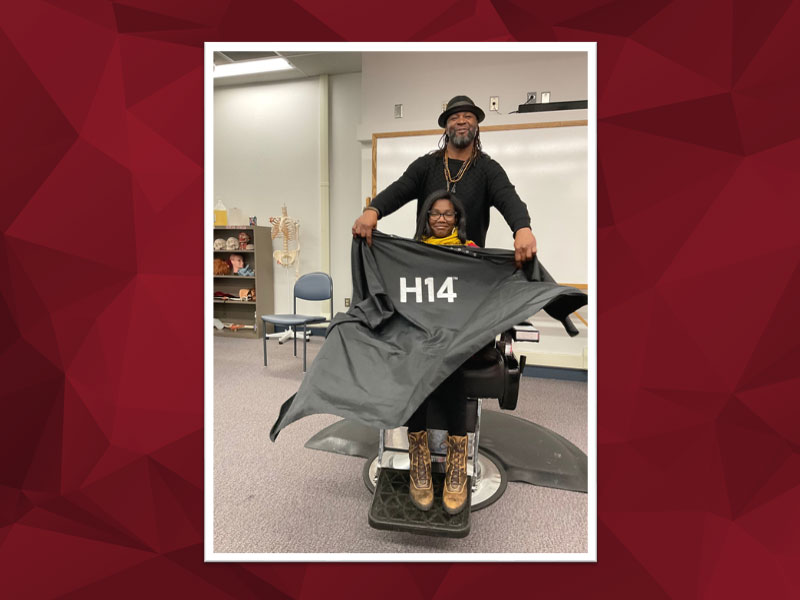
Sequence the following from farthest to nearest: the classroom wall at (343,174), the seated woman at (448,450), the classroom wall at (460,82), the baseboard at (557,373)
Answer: the classroom wall at (343,174)
the baseboard at (557,373)
the classroom wall at (460,82)
the seated woman at (448,450)

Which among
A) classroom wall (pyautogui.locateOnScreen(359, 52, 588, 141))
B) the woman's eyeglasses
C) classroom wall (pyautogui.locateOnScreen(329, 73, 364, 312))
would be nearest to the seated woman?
the woman's eyeglasses

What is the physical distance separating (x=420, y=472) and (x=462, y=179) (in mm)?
1317

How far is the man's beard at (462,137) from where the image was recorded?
75.7 inches

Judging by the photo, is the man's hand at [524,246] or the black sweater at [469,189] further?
the black sweater at [469,189]

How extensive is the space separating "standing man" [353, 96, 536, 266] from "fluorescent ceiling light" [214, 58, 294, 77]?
332cm

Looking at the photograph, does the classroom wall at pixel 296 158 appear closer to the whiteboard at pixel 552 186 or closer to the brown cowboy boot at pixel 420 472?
the whiteboard at pixel 552 186

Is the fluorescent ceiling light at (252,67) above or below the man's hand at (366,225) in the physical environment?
above

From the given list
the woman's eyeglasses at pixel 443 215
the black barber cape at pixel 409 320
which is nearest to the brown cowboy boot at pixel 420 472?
the black barber cape at pixel 409 320

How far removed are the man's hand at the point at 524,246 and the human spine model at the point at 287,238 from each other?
3679 mm

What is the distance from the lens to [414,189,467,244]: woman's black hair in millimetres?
1863
